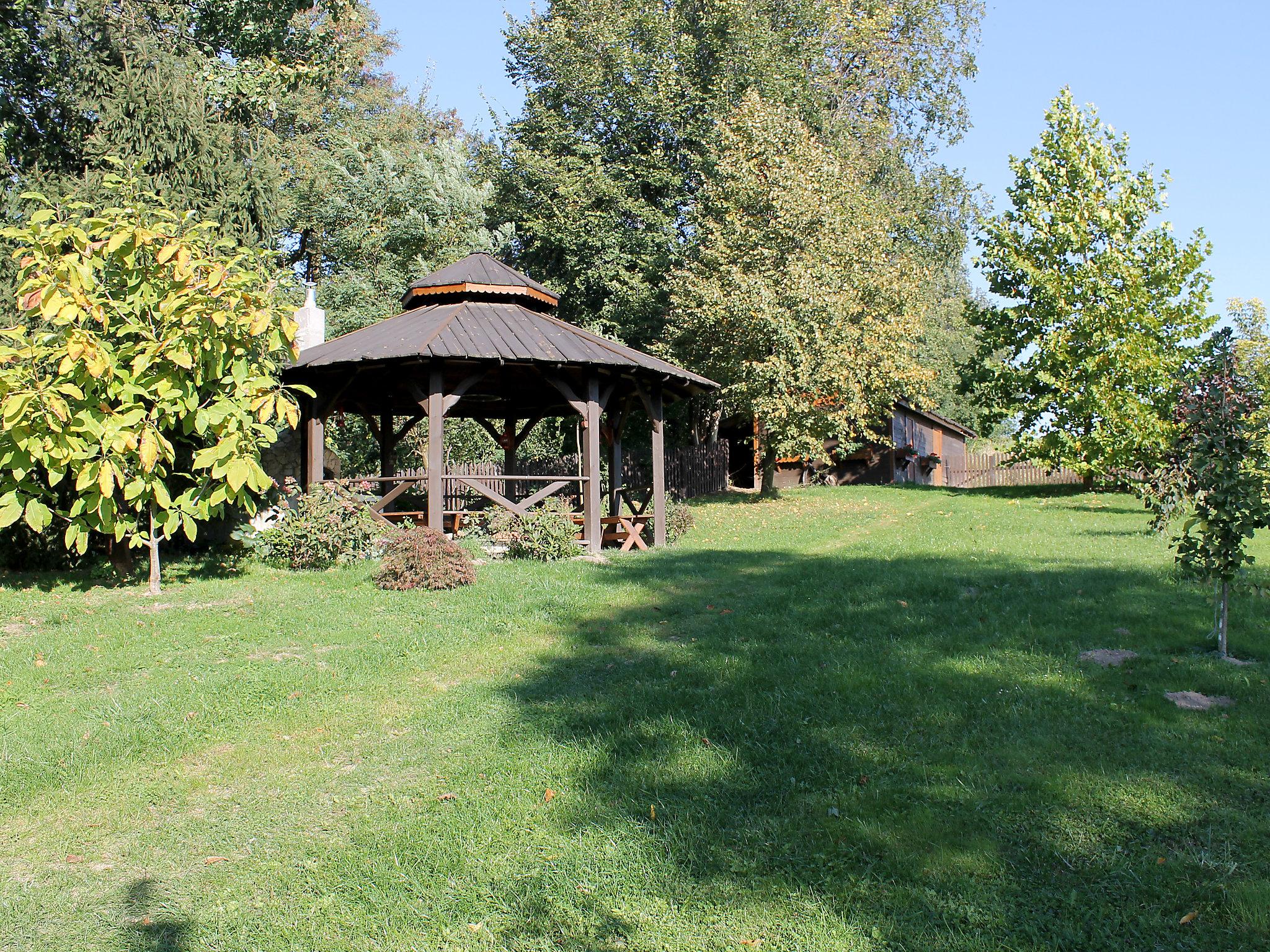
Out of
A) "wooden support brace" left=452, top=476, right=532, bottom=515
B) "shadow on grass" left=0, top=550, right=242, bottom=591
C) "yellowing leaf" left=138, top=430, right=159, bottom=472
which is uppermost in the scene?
"yellowing leaf" left=138, top=430, right=159, bottom=472

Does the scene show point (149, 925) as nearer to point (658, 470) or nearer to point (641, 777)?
point (641, 777)

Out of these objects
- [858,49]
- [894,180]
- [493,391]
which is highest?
[858,49]

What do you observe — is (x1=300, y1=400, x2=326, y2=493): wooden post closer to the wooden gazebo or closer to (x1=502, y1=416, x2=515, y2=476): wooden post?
the wooden gazebo

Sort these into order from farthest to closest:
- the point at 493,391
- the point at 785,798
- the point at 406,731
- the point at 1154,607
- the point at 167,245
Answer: the point at 493,391 < the point at 167,245 < the point at 1154,607 < the point at 406,731 < the point at 785,798

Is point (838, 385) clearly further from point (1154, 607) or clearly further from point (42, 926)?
point (42, 926)

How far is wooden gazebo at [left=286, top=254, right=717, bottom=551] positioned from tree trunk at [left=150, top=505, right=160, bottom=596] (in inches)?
105

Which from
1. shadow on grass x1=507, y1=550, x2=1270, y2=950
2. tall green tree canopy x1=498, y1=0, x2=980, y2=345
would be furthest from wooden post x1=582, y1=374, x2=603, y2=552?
tall green tree canopy x1=498, y1=0, x2=980, y2=345

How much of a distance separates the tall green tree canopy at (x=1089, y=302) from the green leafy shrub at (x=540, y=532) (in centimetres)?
1304

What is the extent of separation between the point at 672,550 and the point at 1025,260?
12.9 meters

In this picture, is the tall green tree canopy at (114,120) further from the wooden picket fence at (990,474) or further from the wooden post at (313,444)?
the wooden picket fence at (990,474)

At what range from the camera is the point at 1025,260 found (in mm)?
21062

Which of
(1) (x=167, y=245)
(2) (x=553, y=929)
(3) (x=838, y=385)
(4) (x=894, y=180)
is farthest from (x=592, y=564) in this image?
(4) (x=894, y=180)

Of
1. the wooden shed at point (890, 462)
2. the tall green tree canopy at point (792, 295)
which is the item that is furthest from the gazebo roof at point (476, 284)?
the wooden shed at point (890, 462)

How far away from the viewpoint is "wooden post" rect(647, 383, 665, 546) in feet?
47.0
